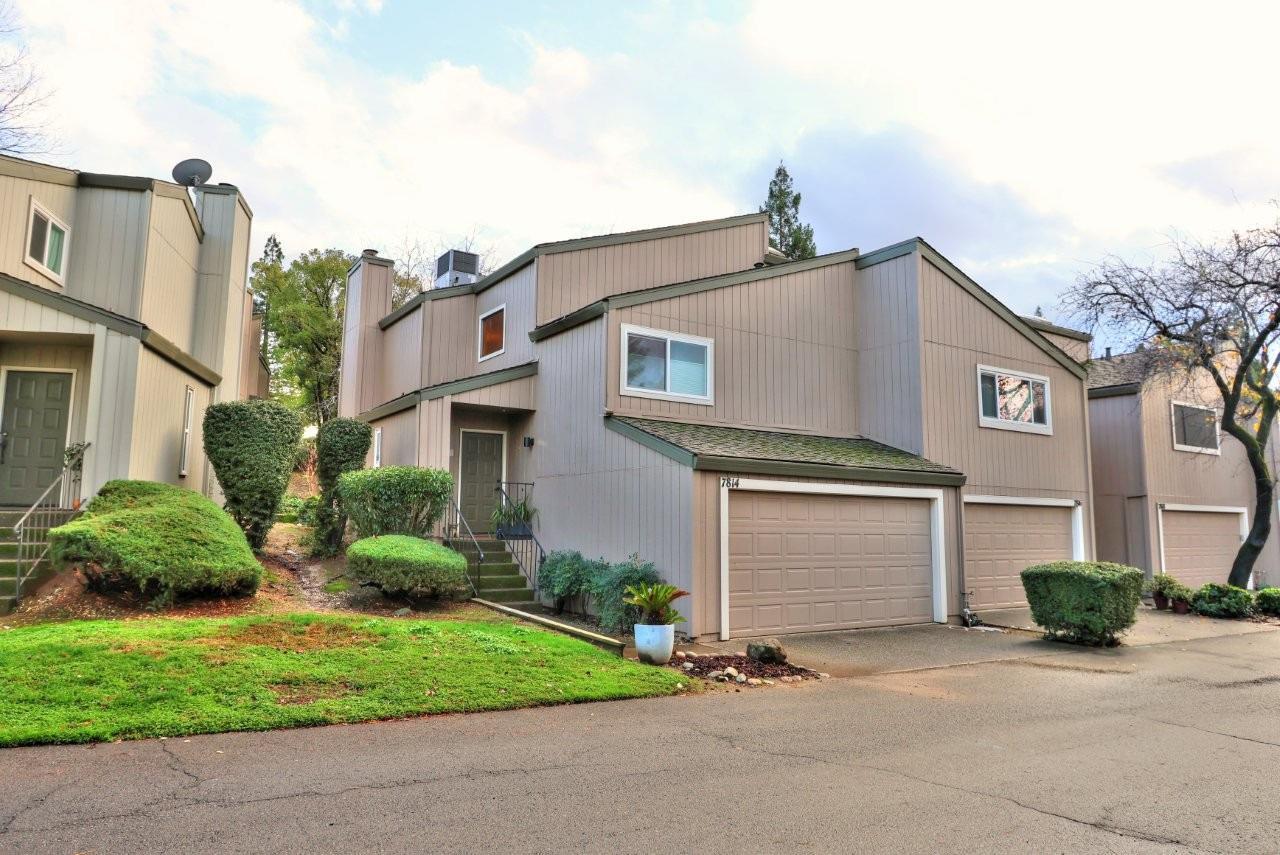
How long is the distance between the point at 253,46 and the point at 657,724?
13.3 m

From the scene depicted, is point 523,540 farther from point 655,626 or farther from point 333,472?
point 655,626

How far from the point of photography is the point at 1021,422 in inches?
631

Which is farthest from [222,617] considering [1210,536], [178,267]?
[1210,536]

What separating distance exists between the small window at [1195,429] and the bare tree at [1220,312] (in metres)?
1.43

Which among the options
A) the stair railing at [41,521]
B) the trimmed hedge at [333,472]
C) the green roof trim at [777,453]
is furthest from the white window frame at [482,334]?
the stair railing at [41,521]

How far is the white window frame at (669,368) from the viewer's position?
12.7 m

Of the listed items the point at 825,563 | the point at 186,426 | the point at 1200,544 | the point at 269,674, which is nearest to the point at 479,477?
the point at 186,426

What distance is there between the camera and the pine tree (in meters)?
34.5

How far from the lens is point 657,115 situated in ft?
61.7

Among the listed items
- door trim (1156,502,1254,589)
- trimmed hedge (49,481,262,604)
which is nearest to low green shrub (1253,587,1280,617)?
door trim (1156,502,1254,589)

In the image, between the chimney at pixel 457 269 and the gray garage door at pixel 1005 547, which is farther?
the chimney at pixel 457 269

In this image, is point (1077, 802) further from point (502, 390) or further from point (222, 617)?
point (502, 390)

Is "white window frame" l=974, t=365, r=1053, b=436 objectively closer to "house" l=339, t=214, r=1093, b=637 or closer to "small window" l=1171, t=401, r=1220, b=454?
"house" l=339, t=214, r=1093, b=637

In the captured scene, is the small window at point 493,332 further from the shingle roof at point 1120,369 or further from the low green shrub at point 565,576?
the shingle roof at point 1120,369
